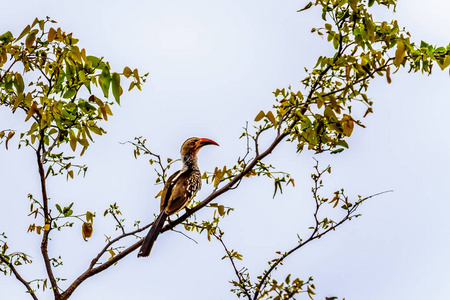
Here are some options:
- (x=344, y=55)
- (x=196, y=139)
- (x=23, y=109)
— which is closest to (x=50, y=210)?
(x=23, y=109)

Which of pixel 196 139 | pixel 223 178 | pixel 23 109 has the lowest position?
pixel 223 178

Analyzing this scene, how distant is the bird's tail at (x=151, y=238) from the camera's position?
13.8 feet

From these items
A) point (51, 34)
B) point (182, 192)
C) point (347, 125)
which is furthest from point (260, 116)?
point (182, 192)

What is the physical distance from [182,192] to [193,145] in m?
1.27

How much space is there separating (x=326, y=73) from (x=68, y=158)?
1609 millimetres

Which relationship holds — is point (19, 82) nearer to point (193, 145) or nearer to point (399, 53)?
point (399, 53)

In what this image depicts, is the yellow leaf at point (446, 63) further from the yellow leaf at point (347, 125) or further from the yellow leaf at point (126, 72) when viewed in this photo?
the yellow leaf at point (126, 72)

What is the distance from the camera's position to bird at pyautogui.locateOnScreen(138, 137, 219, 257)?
14.2 feet

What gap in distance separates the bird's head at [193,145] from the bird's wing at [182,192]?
1.81 ft

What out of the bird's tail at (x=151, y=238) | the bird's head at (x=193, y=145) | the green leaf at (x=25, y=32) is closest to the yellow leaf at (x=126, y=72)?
the green leaf at (x=25, y=32)

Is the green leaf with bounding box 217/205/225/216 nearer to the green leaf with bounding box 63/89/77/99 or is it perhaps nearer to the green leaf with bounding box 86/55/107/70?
the green leaf with bounding box 63/89/77/99

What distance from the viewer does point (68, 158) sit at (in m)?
3.68

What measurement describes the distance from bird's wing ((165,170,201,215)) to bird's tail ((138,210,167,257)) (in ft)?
0.47

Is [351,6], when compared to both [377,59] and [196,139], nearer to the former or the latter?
[377,59]
